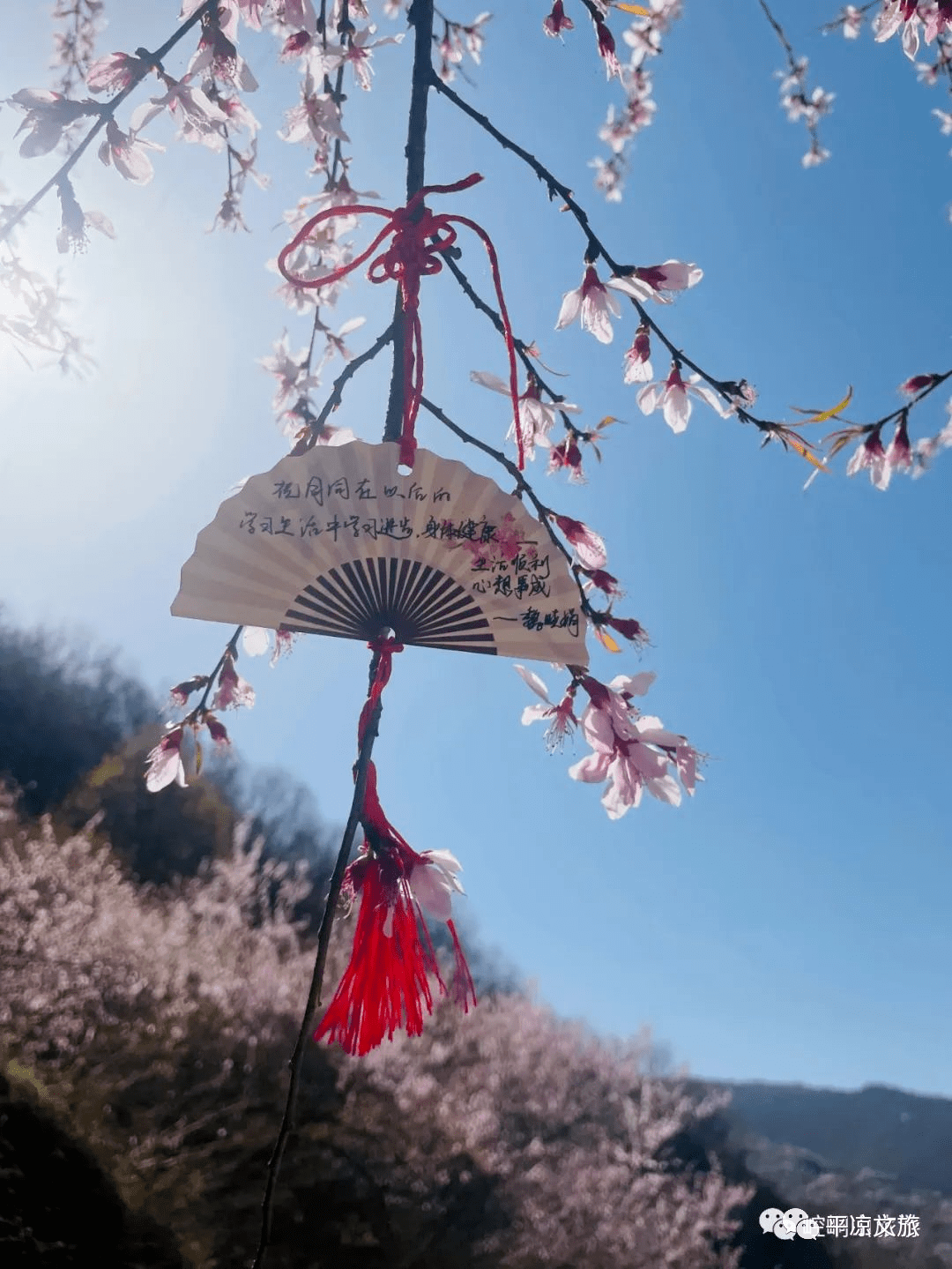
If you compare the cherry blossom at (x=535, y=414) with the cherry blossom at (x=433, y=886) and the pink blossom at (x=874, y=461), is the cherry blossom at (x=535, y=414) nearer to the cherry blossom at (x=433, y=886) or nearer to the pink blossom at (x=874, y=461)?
the pink blossom at (x=874, y=461)

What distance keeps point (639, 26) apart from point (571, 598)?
2.02 m

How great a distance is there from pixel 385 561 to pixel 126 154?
0.76 m

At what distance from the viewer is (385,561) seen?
1.86ft

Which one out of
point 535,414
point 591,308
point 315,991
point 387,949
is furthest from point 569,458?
point 315,991

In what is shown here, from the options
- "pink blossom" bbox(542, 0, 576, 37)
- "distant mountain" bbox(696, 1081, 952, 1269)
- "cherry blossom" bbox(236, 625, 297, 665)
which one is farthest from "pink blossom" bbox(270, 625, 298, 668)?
"distant mountain" bbox(696, 1081, 952, 1269)

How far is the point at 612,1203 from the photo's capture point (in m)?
3.83

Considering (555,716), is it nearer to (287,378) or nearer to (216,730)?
(216,730)

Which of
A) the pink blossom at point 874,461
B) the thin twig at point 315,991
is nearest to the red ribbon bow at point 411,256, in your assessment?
the thin twig at point 315,991

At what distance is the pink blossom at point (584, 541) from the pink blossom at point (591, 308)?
0.25 meters

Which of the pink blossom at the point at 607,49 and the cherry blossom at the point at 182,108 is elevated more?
the pink blossom at the point at 607,49

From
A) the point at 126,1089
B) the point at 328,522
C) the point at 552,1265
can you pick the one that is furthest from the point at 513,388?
the point at 552,1265

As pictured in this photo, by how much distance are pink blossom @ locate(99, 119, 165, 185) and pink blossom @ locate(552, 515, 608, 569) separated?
27.1 inches

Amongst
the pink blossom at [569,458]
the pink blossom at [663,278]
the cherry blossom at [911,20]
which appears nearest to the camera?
the pink blossom at [663,278]

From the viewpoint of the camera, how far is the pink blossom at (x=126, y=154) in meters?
0.95
